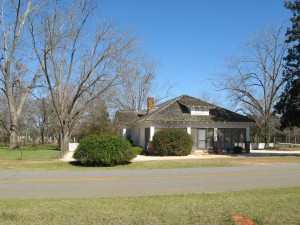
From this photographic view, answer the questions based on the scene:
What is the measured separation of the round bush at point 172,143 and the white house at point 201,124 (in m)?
2.33

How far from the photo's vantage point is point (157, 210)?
745 centimetres

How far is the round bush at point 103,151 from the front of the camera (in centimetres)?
1941

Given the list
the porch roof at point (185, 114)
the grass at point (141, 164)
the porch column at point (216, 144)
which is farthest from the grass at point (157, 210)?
the porch column at point (216, 144)

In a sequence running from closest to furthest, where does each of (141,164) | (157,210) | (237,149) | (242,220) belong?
(242,220) < (157,210) < (141,164) < (237,149)

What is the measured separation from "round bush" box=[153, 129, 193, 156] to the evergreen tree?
9.03 meters

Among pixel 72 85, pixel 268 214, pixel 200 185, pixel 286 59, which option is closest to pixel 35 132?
pixel 72 85

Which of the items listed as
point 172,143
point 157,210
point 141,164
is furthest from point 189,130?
point 157,210

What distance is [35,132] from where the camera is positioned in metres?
72.2

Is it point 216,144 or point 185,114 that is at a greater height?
point 185,114

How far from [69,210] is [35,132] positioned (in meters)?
68.4

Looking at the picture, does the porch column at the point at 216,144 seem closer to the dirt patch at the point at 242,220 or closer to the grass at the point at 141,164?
the grass at the point at 141,164

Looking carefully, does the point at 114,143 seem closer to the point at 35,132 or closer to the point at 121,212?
the point at 121,212

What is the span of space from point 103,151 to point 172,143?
10.2m

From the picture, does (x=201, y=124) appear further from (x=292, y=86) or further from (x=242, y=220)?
(x=242, y=220)
